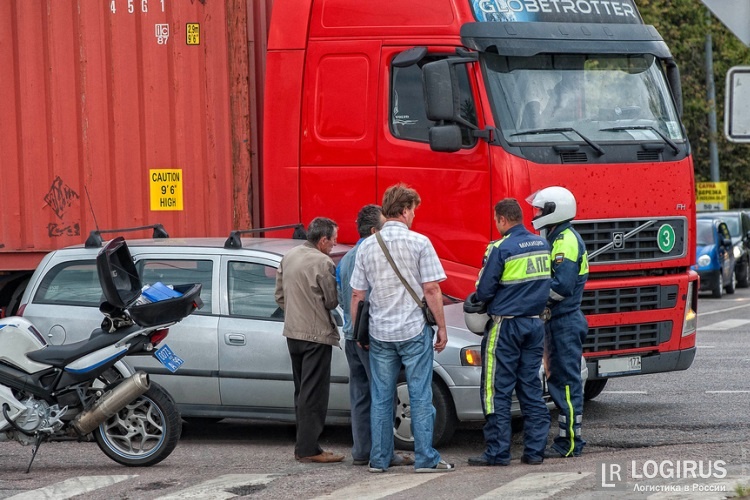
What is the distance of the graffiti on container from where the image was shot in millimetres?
10141

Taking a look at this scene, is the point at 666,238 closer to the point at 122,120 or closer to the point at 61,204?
the point at 122,120

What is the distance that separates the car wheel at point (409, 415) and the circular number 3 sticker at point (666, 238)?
223 centimetres

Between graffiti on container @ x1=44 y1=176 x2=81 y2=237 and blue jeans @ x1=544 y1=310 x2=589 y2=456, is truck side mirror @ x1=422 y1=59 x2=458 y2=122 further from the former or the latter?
graffiti on container @ x1=44 y1=176 x2=81 y2=237

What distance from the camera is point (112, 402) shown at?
308 inches

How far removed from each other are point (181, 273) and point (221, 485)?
2230mm

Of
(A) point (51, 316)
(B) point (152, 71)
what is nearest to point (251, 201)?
(B) point (152, 71)

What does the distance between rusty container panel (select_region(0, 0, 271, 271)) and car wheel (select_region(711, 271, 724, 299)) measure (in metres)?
15.6

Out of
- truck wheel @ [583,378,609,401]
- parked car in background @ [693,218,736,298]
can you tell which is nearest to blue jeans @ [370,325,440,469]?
truck wheel @ [583,378,609,401]

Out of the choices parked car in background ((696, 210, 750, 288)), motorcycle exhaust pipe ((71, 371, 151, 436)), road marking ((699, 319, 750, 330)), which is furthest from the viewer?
parked car in background ((696, 210, 750, 288))

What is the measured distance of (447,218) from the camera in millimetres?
9125

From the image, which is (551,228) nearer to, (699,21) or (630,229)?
(630,229)

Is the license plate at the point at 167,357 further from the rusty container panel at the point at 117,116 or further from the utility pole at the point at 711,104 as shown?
the utility pole at the point at 711,104

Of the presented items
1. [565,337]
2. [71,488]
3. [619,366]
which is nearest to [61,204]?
[71,488]

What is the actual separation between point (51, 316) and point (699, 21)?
94.4 ft
